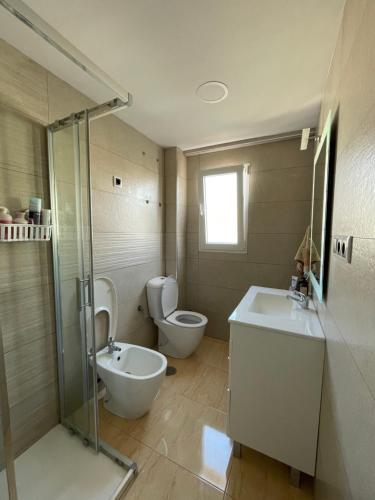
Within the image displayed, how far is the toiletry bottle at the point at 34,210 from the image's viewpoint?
116cm

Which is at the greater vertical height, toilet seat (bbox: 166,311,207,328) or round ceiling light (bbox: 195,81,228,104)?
round ceiling light (bbox: 195,81,228,104)

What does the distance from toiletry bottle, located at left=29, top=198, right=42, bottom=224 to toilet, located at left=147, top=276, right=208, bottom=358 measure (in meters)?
1.25

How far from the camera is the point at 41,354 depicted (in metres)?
1.32

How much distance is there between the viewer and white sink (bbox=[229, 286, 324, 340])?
1128 mm

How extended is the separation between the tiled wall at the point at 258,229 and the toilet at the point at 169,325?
1.41 ft

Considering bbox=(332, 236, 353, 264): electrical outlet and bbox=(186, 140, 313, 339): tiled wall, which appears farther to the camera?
bbox=(186, 140, 313, 339): tiled wall

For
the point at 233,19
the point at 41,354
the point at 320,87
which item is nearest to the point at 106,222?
the point at 41,354

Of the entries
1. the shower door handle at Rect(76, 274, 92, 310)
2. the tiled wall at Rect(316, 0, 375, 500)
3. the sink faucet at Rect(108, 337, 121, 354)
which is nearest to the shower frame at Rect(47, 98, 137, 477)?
the shower door handle at Rect(76, 274, 92, 310)

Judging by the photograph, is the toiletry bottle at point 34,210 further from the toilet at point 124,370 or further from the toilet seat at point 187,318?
the toilet seat at point 187,318

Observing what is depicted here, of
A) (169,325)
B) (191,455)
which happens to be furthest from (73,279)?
(191,455)

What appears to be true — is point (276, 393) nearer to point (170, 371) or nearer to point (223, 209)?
point (170, 371)

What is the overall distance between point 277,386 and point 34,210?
1628 mm

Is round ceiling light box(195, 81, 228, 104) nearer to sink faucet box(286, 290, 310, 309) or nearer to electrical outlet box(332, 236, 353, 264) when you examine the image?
electrical outlet box(332, 236, 353, 264)

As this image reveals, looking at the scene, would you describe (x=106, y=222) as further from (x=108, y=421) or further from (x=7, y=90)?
(x=108, y=421)
